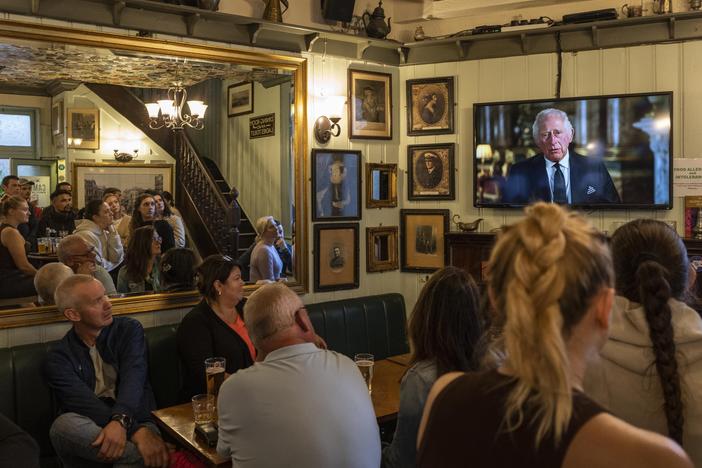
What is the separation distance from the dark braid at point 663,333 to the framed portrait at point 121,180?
3.32m

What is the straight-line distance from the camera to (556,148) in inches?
183

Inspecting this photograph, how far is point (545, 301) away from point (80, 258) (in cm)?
331

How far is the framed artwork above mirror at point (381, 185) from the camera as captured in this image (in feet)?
16.9

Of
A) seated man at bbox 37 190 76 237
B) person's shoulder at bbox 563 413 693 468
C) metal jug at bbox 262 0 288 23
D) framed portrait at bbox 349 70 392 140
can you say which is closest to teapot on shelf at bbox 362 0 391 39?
framed portrait at bbox 349 70 392 140

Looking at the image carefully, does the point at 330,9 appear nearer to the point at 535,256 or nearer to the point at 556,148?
the point at 556,148

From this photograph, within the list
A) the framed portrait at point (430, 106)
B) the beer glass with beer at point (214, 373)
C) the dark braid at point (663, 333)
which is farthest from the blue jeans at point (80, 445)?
the framed portrait at point (430, 106)

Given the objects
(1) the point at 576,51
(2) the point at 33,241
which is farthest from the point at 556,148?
(2) the point at 33,241

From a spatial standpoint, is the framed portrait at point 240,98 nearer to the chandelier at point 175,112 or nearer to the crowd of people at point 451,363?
the chandelier at point 175,112

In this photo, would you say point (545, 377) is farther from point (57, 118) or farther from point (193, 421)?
point (57, 118)

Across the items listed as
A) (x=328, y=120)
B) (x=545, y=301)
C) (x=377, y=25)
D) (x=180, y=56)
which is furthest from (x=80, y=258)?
(x=545, y=301)

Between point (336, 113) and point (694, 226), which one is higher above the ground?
point (336, 113)

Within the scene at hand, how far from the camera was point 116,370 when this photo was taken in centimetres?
327

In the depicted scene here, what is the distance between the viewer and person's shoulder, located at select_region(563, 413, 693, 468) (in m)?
0.93

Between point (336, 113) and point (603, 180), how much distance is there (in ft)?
6.40
